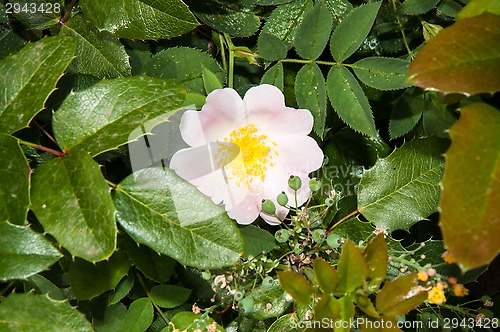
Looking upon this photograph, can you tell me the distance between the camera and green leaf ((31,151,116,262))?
0.75m

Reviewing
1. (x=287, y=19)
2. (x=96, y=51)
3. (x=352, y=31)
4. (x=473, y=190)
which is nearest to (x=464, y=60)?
(x=473, y=190)

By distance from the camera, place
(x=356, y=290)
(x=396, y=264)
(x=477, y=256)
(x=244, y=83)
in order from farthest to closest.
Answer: (x=244, y=83), (x=396, y=264), (x=356, y=290), (x=477, y=256)

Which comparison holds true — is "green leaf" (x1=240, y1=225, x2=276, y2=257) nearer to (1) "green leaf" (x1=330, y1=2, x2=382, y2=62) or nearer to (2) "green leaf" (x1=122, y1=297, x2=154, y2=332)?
(2) "green leaf" (x1=122, y1=297, x2=154, y2=332)

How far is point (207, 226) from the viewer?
828mm

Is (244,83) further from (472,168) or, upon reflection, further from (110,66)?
(472,168)

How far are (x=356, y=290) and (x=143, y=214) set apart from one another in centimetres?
32

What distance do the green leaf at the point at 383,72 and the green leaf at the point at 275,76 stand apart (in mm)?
126

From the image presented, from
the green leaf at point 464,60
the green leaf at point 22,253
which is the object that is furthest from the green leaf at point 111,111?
the green leaf at point 464,60

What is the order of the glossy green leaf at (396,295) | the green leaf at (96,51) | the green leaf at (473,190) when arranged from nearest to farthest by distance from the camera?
the green leaf at (473,190) → the glossy green leaf at (396,295) → the green leaf at (96,51)

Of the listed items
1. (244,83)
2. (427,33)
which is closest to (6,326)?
(244,83)

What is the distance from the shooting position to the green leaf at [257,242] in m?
0.90

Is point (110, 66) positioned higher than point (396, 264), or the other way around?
point (110, 66)

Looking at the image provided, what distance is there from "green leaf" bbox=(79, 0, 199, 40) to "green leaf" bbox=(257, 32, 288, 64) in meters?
0.11

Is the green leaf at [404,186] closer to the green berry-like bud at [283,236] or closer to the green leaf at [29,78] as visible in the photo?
the green berry-like bud at [283,236]
